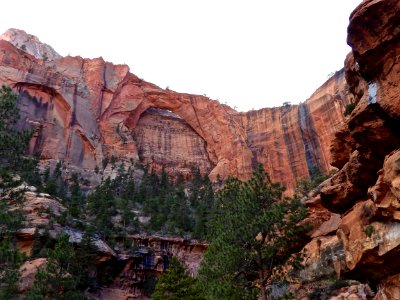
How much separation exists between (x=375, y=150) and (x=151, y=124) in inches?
2310

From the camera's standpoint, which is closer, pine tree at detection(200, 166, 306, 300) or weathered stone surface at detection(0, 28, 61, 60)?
pine tree at detection(200, 166, 306, 300)

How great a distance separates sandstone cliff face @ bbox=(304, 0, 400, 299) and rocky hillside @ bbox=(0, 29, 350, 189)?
123ft

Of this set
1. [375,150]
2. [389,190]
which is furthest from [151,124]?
[389,190]

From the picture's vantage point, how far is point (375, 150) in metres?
13.5

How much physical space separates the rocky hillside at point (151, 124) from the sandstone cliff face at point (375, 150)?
37512 mm

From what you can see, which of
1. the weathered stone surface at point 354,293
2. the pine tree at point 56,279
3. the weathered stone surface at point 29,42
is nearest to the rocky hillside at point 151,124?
the weathered stone surface at point 29,42

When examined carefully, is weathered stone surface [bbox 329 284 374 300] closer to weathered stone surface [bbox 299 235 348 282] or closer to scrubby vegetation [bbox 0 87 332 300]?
weathered stone surface [bbox 299 235 348 282]

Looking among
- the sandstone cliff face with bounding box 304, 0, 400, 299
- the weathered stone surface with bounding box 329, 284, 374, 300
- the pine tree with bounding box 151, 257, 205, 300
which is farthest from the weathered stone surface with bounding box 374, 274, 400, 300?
the pine tree with bounding box 151, 257, 205, 300

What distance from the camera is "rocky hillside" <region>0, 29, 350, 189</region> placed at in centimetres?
5578

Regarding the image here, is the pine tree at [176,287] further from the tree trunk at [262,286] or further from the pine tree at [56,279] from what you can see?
the tree trunk at [262,286]

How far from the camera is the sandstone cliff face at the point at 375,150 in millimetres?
12023

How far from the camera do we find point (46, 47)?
278 ft

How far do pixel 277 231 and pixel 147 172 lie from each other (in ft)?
140

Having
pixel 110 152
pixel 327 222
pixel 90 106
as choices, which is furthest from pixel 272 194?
pixel 90 106
